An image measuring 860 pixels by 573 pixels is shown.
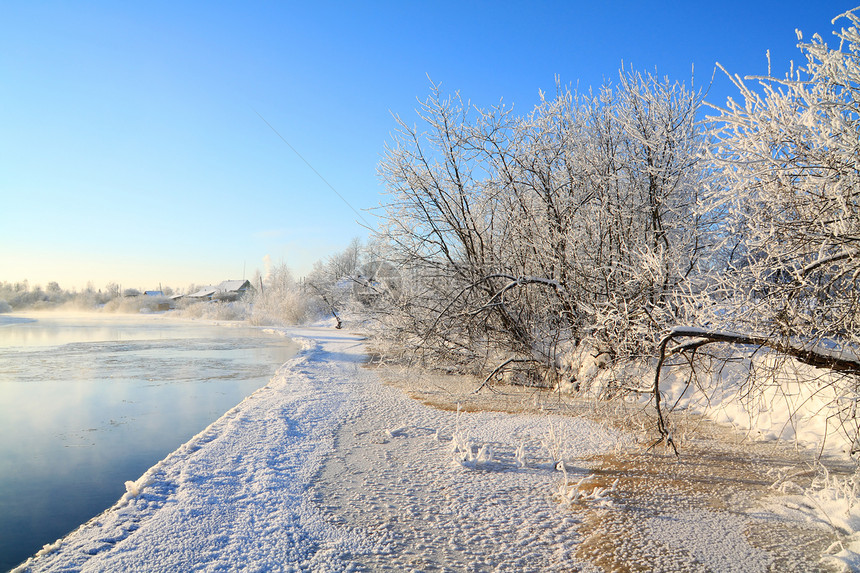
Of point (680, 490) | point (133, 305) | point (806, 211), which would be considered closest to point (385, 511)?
point (680, 490)

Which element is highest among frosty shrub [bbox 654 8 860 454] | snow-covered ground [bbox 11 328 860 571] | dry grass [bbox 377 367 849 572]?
frosty shrub [bbox 654 8 860 454]

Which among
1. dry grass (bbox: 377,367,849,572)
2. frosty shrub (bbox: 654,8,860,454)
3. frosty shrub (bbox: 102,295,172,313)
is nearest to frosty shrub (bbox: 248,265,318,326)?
frosty shrub (bbox: 102,295,172,313)

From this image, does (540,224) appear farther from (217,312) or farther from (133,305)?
(133,305)

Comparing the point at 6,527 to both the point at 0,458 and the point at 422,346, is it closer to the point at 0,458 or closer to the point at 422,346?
the point at 0,458

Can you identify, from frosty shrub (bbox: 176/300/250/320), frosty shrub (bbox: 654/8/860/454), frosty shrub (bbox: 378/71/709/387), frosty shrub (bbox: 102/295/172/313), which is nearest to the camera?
frosty shrub (bbox: 654/8/860/454)

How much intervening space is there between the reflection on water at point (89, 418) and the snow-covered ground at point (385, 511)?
2.62 feet

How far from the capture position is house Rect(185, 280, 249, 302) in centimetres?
7288

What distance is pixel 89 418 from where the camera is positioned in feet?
30.4

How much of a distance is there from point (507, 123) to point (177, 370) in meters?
11.5

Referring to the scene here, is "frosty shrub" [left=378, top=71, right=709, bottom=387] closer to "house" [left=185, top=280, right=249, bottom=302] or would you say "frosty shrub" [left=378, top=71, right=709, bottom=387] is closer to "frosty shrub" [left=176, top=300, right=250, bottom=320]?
"frosty shrub" [left=176, top=300, right=250, bottom=320]

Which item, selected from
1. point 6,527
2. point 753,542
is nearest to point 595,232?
point 753,542

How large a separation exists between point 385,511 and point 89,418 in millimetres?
7112

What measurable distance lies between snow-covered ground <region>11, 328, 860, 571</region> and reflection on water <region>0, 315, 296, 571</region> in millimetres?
800

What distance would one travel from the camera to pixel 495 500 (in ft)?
16.8
